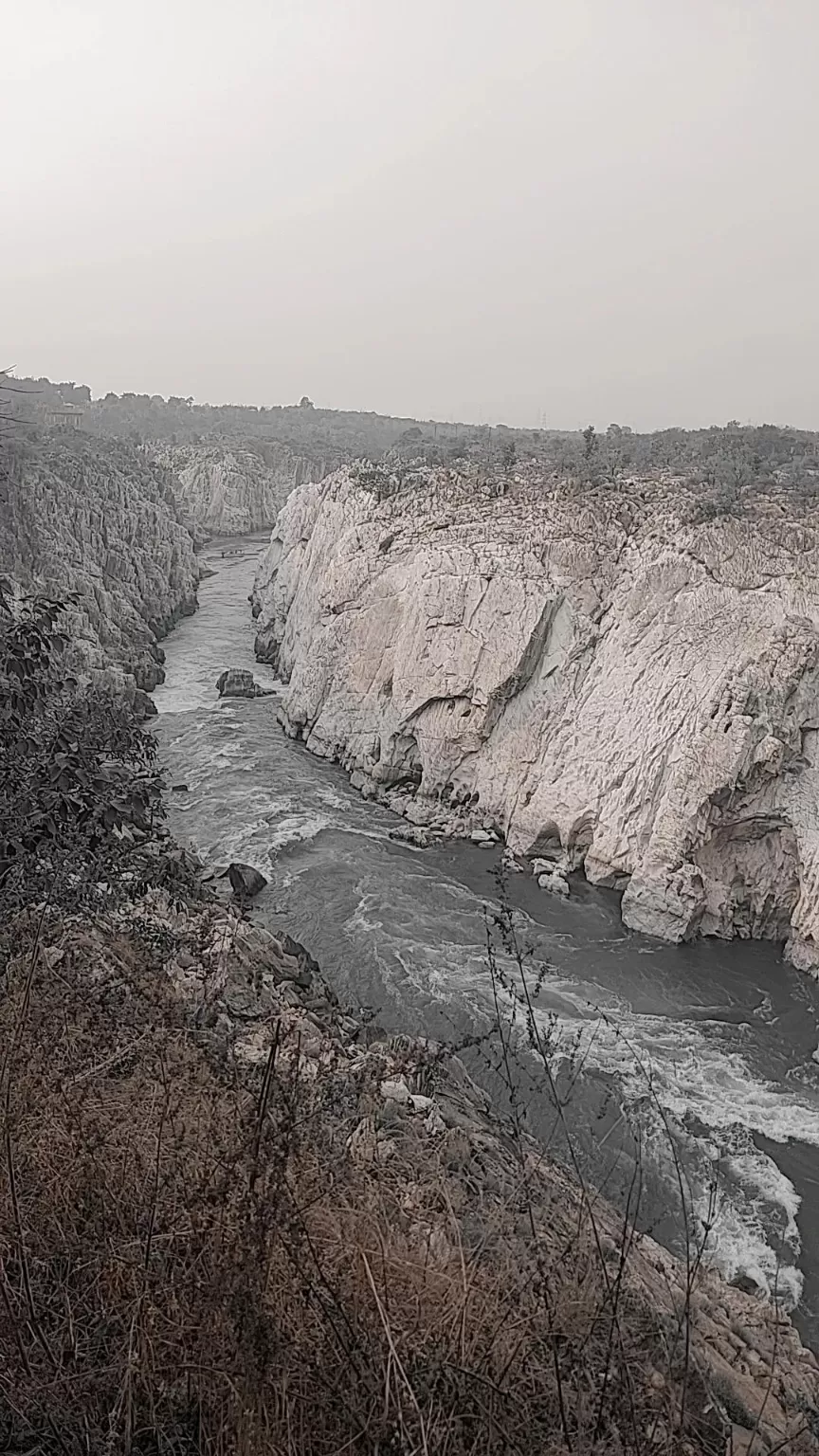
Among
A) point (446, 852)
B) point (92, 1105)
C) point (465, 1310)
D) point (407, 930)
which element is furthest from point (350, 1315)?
point (446, 852)

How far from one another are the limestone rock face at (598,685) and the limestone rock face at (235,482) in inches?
1287

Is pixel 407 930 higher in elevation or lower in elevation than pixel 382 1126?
lower

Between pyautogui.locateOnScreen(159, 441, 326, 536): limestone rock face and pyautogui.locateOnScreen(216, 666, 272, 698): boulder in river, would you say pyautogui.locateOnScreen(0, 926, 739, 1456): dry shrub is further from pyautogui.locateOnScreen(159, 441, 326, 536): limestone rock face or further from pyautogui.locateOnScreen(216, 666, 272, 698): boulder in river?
pyautogui.locateOnScreen(159, 441, 326, 536): limestone rock face

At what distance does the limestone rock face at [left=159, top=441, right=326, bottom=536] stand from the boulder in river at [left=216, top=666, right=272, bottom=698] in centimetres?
2934

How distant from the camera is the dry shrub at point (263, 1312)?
84.8 inches

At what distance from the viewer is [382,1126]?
5.55m

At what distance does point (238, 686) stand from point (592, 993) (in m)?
15.1

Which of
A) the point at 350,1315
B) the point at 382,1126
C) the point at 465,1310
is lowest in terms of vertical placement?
the point at 382,1126

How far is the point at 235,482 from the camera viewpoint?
5469 centimetres

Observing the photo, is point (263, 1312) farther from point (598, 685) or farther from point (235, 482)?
point (235, 482)

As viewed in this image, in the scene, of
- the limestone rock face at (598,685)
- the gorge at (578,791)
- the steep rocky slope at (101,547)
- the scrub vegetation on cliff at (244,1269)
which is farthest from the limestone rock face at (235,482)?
the scrub vegetation on cliff at (244,1269)

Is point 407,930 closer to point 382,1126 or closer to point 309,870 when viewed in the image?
point 309,870

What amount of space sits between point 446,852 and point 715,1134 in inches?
302

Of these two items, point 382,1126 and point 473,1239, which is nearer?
point 473,1239
